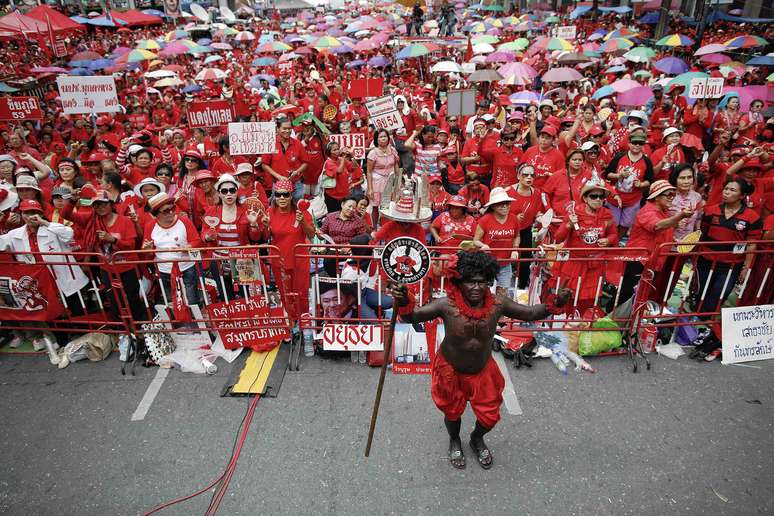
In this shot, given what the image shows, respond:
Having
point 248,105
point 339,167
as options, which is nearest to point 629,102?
point 339,167

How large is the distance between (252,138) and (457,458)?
18.5 ft

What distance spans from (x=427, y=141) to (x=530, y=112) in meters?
2.94

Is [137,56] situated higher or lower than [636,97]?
higher

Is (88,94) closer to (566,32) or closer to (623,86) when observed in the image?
(623,86)

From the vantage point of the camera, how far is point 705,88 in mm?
9336

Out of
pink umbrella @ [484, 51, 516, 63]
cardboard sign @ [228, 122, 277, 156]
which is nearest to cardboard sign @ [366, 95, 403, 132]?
cardboard sign @ [228, 122, 277, 156]

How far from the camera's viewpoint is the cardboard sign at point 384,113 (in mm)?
8195

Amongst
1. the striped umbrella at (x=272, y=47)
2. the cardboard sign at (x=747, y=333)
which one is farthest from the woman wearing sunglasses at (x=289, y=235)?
the striped umbrella at (x=272, y=47)

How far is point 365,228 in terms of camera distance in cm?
606

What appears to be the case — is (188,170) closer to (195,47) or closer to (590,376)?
(590,376)

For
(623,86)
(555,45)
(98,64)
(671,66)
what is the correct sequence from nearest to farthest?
(623,86), (671,66), (555,45), (98,64)

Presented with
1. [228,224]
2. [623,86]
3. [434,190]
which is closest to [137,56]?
[228,224]

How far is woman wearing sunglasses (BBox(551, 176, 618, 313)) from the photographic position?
555cm

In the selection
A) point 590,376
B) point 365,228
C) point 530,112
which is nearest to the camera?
point 590,376
